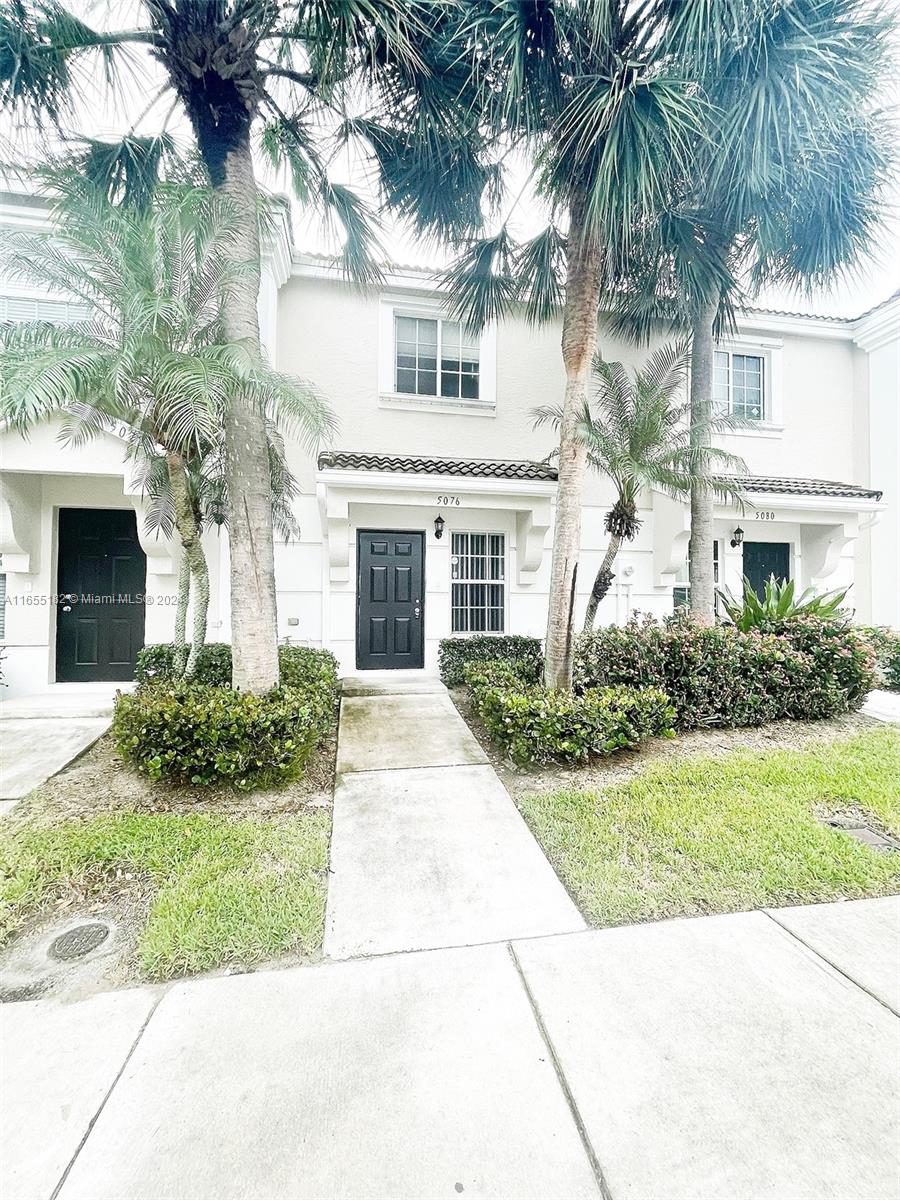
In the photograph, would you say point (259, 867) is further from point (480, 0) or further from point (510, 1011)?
point (480, 0)

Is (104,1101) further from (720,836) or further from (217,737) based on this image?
(720,836)

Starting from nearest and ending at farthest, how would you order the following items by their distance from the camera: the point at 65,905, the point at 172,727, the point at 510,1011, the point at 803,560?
the point at 510,1011 < the point at 65,905 < the point at 172,727 < the point at 803,560

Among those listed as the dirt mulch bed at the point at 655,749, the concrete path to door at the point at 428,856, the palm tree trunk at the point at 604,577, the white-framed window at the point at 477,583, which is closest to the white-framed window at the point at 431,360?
the white-framed window at the point at 477,583

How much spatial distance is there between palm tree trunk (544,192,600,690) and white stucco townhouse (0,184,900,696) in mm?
2543

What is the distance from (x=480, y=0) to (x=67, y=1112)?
320 inches

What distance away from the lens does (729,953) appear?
2564 millimetres

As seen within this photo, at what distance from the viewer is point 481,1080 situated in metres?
1.89

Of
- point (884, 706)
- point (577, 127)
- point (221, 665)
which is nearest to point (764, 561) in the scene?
point (884, 706)

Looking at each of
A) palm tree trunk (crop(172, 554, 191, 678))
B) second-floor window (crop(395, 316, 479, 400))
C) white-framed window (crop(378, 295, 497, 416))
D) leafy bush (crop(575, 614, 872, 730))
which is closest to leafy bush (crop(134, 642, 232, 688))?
palm tree trunk (crop(172, 554, 191, 678))

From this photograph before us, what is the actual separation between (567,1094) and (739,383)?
12310mm

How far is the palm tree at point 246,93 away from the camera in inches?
182

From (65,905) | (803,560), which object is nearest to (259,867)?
(65,905)

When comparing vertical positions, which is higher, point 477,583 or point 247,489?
point 247,489

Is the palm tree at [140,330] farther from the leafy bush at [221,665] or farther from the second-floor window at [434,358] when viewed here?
the second-floor window at [434,358]
